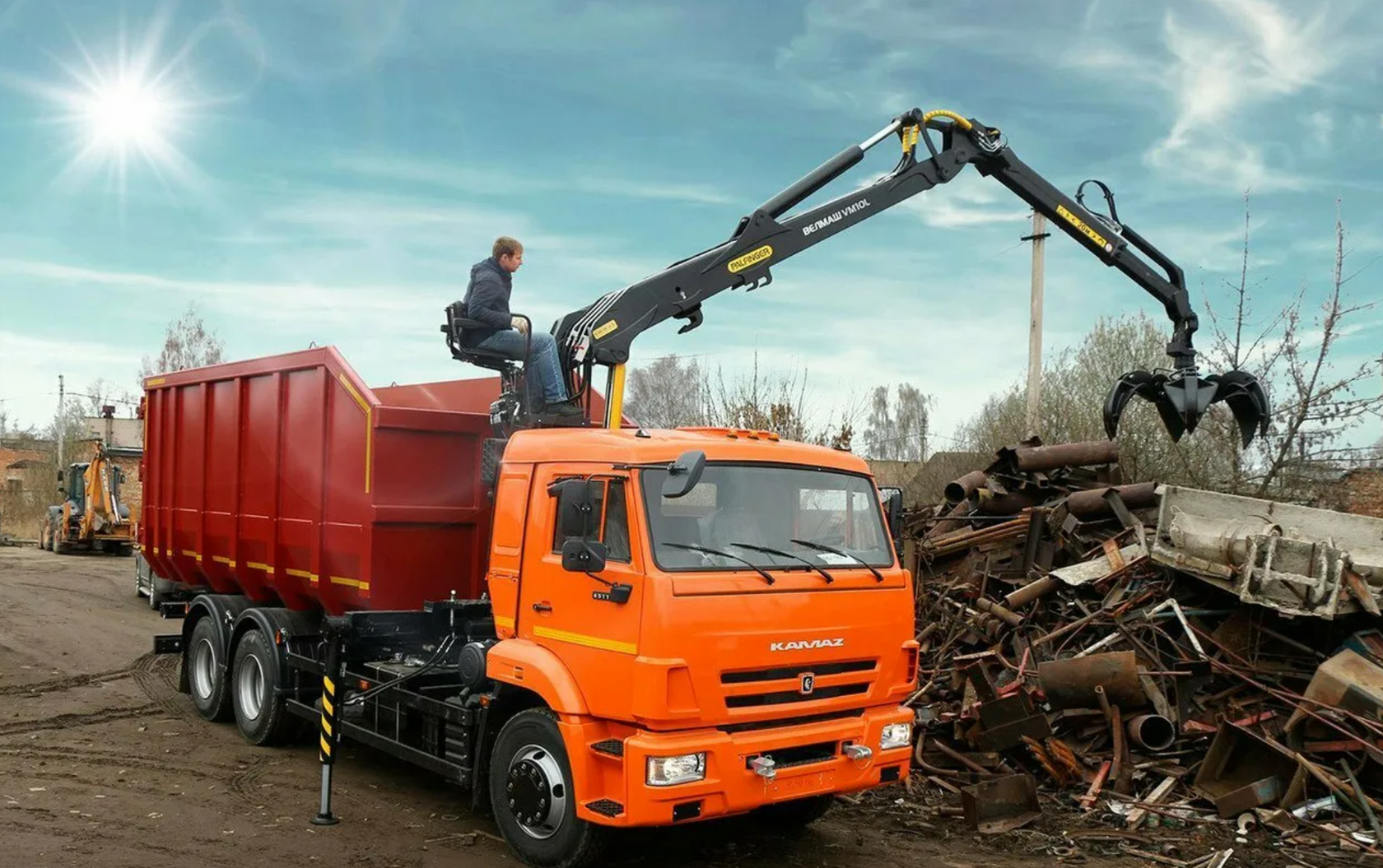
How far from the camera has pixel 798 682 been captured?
6059 millimetres

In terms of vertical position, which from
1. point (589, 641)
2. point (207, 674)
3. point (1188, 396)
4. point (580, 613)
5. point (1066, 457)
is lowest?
point (207, 674)

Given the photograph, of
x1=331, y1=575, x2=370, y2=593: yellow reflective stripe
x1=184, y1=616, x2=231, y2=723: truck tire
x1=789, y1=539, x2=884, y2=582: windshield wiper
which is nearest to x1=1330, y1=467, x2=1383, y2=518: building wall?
x1=789, y1=539, x2=884, y2=582: windshield wiper

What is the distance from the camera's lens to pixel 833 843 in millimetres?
7055

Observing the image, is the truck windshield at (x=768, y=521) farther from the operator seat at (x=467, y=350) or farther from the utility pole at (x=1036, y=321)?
the utility pole at (x=1036, y=321)

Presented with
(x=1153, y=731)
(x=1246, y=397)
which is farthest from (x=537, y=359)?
(x=1246, y=397)

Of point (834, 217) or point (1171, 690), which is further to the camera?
point (834, 217)

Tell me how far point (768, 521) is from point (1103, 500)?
615 centimetres

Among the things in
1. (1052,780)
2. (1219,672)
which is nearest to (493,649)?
(1052,780)

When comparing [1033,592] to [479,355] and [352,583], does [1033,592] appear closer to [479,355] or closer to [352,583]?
[479,355]

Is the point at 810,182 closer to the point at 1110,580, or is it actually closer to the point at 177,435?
the point at 1110,580

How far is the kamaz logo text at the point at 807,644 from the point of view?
5930 mm

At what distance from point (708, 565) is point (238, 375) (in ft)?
19.2

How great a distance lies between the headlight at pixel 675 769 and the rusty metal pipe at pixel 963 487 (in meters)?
7.48

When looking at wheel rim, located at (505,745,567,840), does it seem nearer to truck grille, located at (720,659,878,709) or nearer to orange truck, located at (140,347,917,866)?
orange truck, located at (140,347,917,866)
